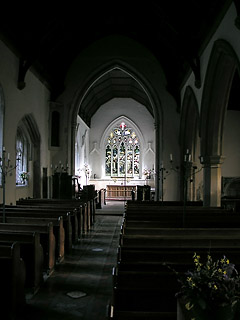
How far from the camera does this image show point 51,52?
1374 centimetres

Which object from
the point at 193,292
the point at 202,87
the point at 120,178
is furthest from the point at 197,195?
the point at 193,292

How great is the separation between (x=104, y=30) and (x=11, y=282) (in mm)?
12589

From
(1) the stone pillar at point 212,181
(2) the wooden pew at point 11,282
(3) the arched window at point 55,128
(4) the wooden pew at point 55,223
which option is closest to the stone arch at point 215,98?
(1) the stone pillar at point 212,181

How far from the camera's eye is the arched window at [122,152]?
79.2ft

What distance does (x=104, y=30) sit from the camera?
14.7 meters

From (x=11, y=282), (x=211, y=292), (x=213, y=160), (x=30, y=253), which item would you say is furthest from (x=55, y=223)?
(x=213, y=160)

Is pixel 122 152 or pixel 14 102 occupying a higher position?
pixel 14 102

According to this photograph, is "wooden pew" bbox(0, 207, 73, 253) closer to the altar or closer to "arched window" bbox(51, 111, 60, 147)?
"arched window" bbox(51, 111, 60, 147)

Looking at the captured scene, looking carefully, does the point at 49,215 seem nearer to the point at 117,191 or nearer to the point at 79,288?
the point at 79,288

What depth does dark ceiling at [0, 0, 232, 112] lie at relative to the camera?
10188 mm

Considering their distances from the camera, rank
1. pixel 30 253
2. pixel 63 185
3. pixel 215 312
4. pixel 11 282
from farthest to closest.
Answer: pixel 63 185, pixel 30 253, pixel 11 282, pixel 215 312

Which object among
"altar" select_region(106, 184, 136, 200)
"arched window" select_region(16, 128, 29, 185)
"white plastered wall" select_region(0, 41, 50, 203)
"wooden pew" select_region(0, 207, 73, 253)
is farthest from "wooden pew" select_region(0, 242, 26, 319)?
"altar" select_region(106, 184, 136, 200)

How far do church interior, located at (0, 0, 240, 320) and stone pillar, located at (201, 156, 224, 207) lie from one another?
0.03 m

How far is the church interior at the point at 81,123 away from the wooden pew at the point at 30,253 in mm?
37
